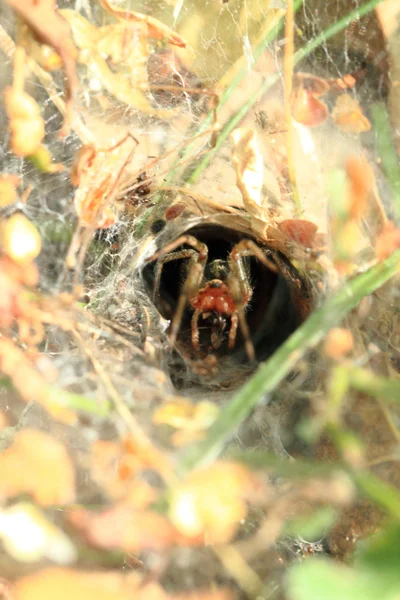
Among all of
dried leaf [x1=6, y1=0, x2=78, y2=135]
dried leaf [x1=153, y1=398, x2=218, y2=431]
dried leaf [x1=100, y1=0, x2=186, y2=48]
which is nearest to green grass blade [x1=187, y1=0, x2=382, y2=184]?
dried leaf [x1=100, y1=0, x2=186, y2=48]

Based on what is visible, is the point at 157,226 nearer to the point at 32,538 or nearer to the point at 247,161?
the point at 247,161

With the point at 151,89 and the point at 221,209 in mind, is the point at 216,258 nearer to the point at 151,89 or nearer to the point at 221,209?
the point at 221,209

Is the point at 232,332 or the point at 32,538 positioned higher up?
the point at 232,332

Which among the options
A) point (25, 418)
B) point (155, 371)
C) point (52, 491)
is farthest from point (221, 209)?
point (52, 491)

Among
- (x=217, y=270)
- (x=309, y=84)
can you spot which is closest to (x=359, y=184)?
(x=309, y=84)

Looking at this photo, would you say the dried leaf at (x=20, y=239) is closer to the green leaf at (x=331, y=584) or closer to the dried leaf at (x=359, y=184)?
the dried leaf at (x=359, y=184)

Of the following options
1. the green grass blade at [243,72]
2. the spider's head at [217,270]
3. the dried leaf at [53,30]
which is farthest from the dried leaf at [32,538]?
the spider's head at [217,270]
